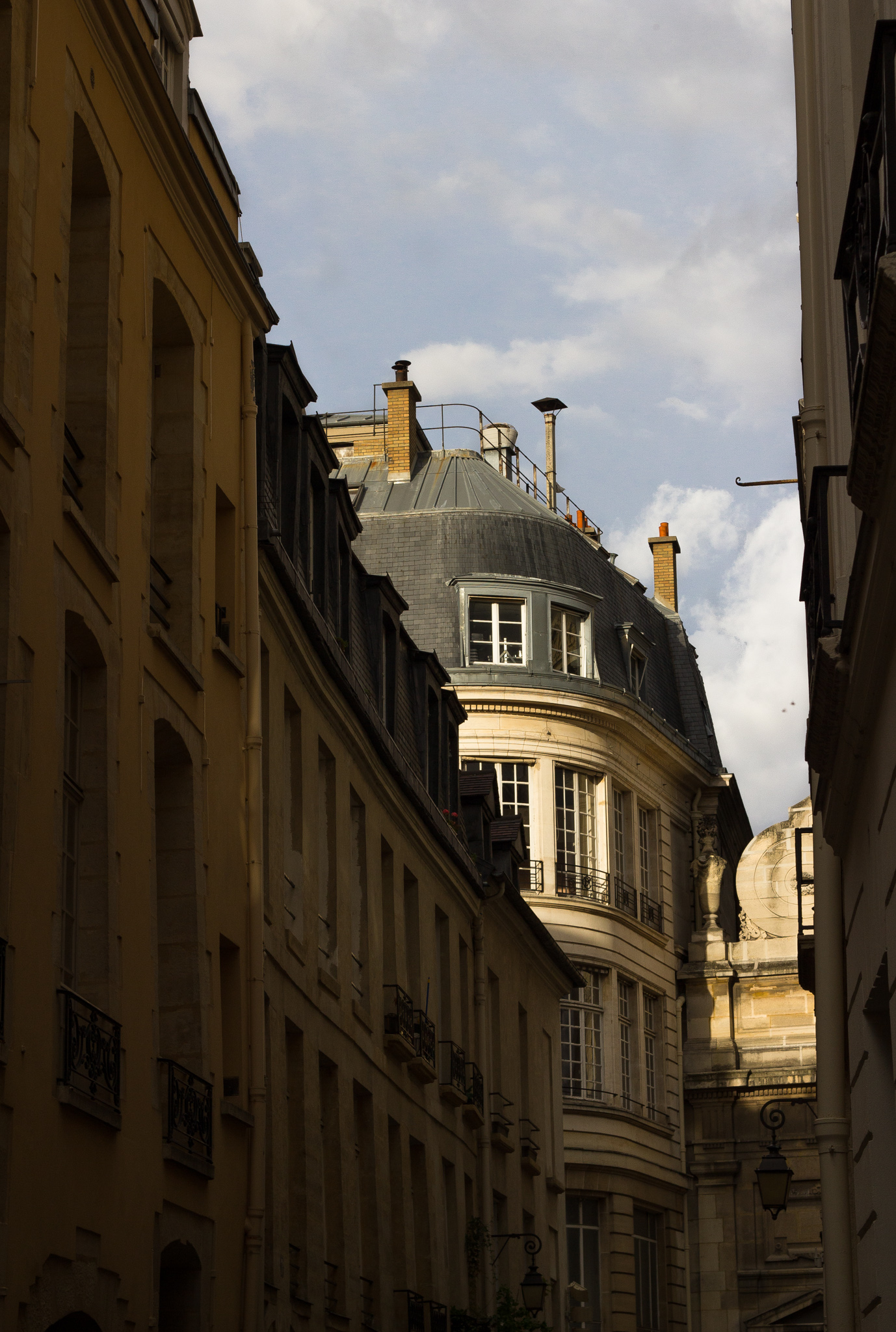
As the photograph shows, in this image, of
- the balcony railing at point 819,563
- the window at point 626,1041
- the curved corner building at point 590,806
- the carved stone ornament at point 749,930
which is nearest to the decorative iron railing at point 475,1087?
the balcony railing at point 819,563

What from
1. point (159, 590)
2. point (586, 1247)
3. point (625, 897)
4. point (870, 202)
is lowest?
point (586, 1247)

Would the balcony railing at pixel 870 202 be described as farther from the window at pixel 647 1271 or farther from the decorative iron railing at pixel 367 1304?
the window at pixel 647 1271

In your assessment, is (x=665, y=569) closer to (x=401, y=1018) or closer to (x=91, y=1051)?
(x=401, y=1018)

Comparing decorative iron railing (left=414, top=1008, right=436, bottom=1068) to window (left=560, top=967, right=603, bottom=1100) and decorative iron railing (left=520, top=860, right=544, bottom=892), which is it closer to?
window (left=560, top=967, right=603, bottom=1100)

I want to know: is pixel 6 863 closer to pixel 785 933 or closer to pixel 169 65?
pixel 169 65

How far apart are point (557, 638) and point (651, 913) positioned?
19.2ft

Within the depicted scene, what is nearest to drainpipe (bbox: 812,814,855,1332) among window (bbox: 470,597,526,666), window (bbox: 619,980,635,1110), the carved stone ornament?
window (bbox: 619,980,635,1110)

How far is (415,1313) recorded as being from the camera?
20.8 metres

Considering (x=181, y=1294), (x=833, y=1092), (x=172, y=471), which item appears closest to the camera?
(x=181, y=1294)

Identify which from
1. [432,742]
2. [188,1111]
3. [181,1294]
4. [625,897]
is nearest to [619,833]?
[625,897]

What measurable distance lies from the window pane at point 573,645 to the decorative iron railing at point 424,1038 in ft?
59.9

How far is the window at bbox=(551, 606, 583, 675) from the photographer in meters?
40.8

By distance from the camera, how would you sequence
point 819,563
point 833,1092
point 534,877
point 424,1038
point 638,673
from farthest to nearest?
1. point 638,673
2. point 534,877
3. point 424,1038
4. point 833,1092
5. point 819,563

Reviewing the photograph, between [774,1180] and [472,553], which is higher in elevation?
[472,553]
